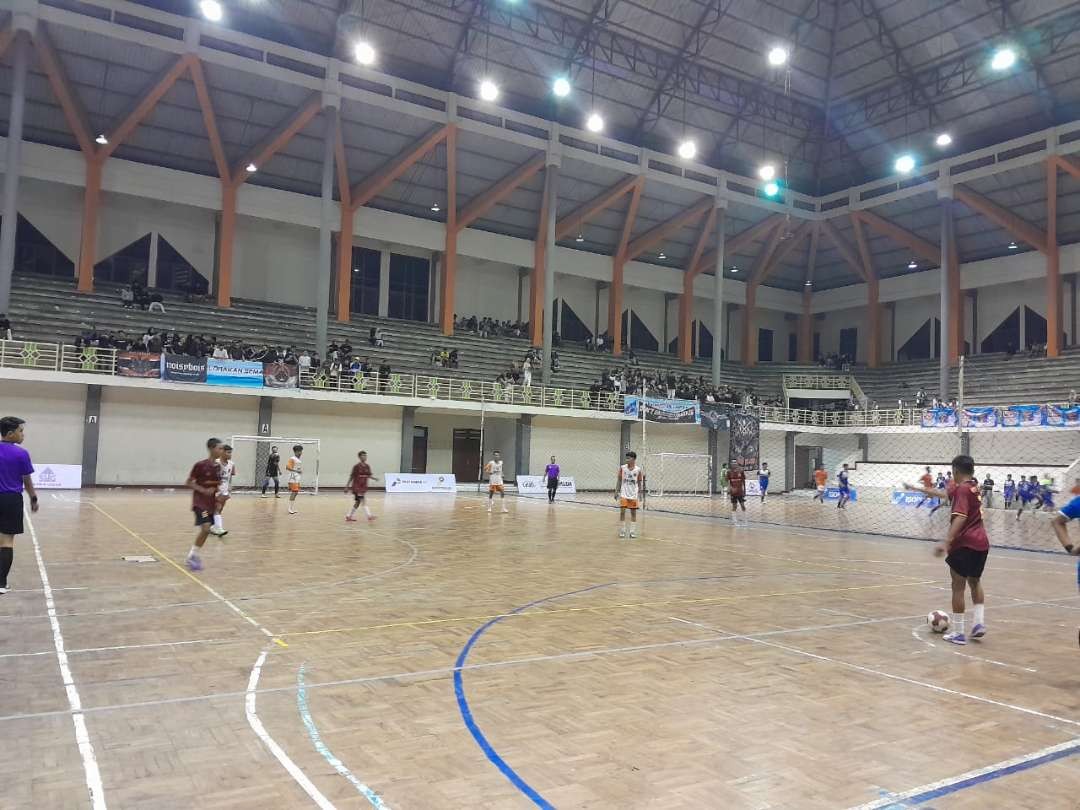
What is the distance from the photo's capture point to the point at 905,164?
42.0 metres

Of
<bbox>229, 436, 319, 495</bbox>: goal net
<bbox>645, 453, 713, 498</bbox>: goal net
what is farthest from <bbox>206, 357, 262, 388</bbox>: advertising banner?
<bbox>645, 453, 713, 498</bbox>: goal net

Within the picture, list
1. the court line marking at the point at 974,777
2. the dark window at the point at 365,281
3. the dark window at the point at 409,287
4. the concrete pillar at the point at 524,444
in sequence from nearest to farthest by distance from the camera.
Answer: the court line marking at the point at 974,777 < the concrete pillar at the point at 524,444 < the dark window at the point at 365,281 < the dark window at the point at 409,287

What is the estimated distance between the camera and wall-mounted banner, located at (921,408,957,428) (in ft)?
123

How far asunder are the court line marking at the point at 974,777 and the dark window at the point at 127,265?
40.3 m

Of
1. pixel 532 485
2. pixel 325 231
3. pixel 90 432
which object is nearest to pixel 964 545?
pixel 532 485

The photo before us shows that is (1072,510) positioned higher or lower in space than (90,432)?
lower

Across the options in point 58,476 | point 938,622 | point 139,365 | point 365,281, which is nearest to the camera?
point 938,622

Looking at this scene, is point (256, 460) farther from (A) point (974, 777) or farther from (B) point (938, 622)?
(A) point (974, 777)

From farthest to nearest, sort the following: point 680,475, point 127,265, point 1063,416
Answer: point 680,475
point 127,265
point 1063,416

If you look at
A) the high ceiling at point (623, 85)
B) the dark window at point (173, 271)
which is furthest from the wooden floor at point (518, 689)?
the dark window at point (173, 271)

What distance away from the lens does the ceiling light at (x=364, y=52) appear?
3198cm

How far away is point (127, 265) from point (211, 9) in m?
13.5

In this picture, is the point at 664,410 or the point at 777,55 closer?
the point at 777,55

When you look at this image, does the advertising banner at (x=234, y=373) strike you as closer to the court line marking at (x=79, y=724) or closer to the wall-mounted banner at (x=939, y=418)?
the court line marking at (x=79, y=724)
